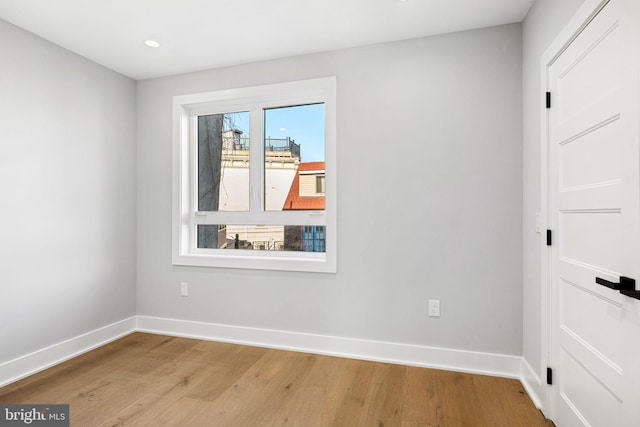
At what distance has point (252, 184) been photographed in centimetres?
314

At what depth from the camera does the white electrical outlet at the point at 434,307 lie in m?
2.53

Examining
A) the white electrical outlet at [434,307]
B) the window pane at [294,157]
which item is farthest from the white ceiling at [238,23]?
the white electrical outlet at [434,307]

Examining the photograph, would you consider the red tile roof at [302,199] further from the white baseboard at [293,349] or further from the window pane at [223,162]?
the white baseboard at [293,349]

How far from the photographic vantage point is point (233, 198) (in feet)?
10.7

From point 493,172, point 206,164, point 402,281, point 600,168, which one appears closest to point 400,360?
point 402,281

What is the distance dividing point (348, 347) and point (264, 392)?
0.81 m

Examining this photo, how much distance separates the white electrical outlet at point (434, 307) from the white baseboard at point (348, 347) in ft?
0.86

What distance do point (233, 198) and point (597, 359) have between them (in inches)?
113

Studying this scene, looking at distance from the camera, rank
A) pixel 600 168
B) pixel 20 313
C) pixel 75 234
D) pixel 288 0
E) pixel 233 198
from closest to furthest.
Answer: pixel 600 168 < pixel 288 0 < pixel 20 313 < pixel 75 234 < pixel 233 198

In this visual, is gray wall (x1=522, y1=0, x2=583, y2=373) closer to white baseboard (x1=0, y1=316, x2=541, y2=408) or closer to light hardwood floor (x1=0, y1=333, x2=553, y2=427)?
white baseboard (x1=0, y1=316, x2=541, y2=408)

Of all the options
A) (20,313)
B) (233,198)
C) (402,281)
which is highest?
(233,198)

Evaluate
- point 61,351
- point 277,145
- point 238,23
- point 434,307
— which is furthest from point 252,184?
point 61,351

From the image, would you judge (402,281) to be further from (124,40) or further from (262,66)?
(124,40)

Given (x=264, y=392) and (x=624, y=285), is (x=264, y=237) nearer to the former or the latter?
(x=264, y=392)
